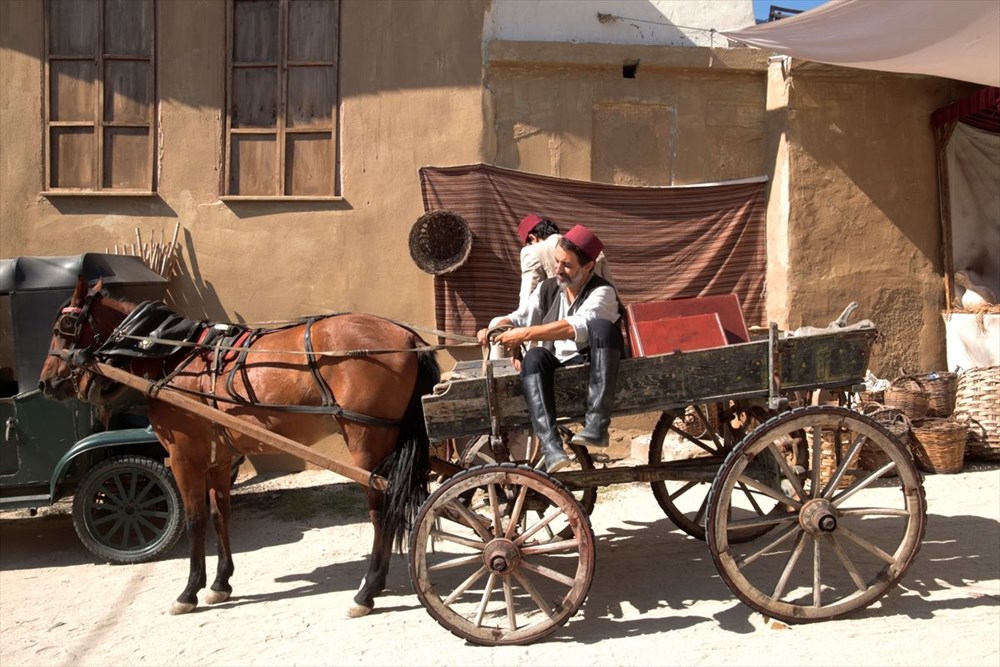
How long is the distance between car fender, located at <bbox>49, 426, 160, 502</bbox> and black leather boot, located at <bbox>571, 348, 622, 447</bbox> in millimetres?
3237

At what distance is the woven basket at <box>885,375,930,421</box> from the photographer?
21.7 ft

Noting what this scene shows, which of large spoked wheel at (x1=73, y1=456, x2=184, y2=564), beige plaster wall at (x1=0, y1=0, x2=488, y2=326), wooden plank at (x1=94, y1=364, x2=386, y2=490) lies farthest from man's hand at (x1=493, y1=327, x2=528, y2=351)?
beige plaster wall at (x1=0, y1=0, x2=488, y2=326)

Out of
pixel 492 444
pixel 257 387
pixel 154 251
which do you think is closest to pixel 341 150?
pixel 154 251

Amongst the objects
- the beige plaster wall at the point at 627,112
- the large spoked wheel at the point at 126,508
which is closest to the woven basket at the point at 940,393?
the beige plaster wall at the point at 627,112

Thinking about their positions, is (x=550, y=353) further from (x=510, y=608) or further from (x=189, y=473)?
(x=189, y=473)

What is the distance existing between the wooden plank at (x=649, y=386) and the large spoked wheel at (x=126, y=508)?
2510mm

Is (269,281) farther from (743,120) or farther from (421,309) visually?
(743,120)

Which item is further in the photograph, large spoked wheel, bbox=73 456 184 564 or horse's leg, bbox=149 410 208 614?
large spoked wheel, bbox=73 456 184 564

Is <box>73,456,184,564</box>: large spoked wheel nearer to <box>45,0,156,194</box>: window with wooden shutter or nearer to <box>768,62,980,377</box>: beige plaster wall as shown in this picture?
<box>45,0,156,194</box>: window with wooden shutter

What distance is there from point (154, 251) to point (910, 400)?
6.74 meters

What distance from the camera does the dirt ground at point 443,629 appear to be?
141 inches

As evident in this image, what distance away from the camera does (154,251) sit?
7086mm

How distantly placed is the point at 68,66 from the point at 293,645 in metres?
6.10

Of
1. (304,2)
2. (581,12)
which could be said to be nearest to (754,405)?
(581,12)
